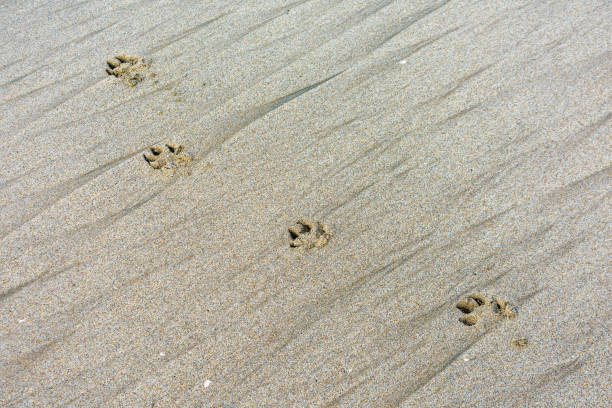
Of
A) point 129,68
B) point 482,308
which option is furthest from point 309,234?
point 129,68

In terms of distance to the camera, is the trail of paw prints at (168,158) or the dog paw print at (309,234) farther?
the trail of paw prints at (168,158)

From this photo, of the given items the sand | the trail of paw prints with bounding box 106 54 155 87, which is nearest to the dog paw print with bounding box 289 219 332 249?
the sand

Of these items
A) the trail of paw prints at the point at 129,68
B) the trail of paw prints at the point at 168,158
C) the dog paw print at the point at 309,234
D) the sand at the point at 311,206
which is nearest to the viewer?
the sand at the point at 311,206

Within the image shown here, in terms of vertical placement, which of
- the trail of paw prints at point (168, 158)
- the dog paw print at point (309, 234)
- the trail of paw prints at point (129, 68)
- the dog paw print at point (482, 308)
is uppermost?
the trail of paw prints at point (129, 68)

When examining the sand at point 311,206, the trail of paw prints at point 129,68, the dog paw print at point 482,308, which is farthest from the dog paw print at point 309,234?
the trail of paw prints at point 129,68

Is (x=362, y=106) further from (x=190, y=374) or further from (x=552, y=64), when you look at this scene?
(x=190, y=374)

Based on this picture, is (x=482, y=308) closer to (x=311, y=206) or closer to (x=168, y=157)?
(x=311, y=206)

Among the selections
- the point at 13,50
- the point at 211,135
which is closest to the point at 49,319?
the point at 211,135

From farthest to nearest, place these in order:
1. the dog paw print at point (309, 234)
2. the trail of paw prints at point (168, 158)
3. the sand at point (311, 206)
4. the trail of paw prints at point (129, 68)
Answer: the trail of paw prints at point (129, 68) < the trail of paw prints at point (168, 158) < the dog paw print at point (309, 234) < the sand at point (311, 206)

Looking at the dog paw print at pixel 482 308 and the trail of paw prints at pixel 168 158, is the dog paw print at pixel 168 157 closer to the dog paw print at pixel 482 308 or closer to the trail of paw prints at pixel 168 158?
the trail of paw prints at pixel 168 158
